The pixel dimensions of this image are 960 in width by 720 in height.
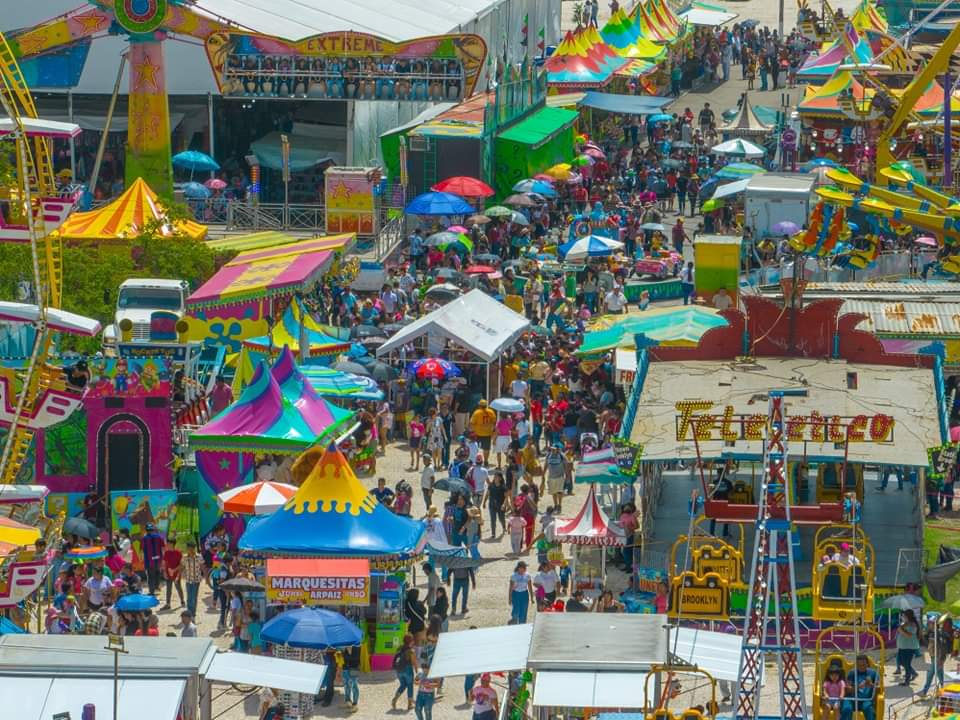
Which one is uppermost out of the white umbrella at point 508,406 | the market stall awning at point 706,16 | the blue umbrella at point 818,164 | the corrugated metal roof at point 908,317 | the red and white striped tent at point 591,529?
the market stall awning at point 706,16

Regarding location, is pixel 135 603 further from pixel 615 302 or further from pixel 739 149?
pixel 739 149

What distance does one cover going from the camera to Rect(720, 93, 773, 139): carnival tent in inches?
2621

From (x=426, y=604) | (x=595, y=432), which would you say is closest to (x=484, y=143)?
(x=595, y=432)

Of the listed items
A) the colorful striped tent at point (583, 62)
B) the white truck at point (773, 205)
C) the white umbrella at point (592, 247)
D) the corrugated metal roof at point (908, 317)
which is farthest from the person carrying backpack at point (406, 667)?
the colorful striped tent at point (583, 62)

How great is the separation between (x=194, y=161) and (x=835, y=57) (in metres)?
22.3

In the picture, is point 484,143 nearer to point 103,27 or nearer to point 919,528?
point 103,27

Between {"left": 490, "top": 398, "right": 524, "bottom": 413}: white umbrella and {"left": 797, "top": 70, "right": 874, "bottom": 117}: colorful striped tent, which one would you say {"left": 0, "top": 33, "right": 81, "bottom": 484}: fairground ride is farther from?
{"left": 797, "top": 70, "right": 874, "bottom": 117}: colorful striped tent

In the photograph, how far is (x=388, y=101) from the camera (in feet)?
193

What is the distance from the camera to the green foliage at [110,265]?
4541 cm

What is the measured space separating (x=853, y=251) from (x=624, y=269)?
502 cm

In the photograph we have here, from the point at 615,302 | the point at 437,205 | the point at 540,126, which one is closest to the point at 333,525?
the point at 615,302

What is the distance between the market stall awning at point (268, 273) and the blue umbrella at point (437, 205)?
5.15m

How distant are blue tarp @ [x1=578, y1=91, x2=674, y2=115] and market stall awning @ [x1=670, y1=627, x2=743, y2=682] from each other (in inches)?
1701

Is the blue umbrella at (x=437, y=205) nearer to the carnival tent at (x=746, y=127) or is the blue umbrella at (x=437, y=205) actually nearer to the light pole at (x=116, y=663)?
the carnival tent at (x=746, y=127)
